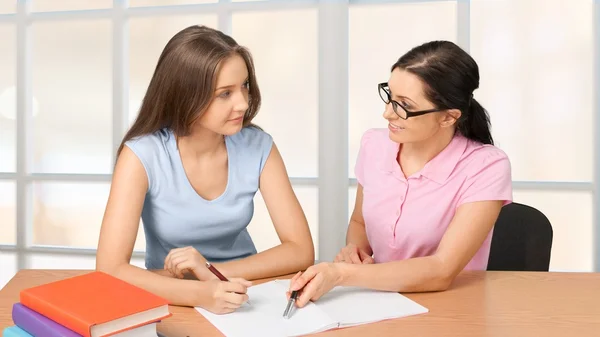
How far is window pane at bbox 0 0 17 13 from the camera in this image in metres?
3.57

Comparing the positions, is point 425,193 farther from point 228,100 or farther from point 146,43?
point 146,43

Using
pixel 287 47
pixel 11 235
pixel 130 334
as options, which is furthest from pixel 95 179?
pixel 130 334

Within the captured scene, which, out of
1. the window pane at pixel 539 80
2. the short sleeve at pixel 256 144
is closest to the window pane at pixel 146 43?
the window pane at pixel 539 80

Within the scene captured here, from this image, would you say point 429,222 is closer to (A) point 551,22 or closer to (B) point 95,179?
(A) point 551,22

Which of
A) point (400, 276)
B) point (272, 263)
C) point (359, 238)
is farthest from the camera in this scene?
point (359, 238)

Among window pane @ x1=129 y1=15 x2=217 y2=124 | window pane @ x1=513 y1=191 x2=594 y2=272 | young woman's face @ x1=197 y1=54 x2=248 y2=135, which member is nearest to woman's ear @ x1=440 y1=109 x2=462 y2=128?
→ young woman's face @ x1=197 y1=54 x2=248 y2=135

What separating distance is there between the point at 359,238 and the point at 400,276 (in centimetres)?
59

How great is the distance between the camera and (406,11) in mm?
3215

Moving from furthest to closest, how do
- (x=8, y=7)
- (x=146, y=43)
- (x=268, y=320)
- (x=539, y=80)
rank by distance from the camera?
(x=8, y=7) < (x=146, y=43) < (x=539, y=80) < (x=268, y=320)

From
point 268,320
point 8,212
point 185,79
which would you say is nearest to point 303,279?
→ point 268,320

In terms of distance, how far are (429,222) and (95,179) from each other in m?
2.16

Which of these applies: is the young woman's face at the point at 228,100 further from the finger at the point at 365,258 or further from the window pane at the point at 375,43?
the window pane at the point at 375,43

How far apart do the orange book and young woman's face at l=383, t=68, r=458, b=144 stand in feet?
3.02

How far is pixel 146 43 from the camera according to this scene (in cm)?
346
